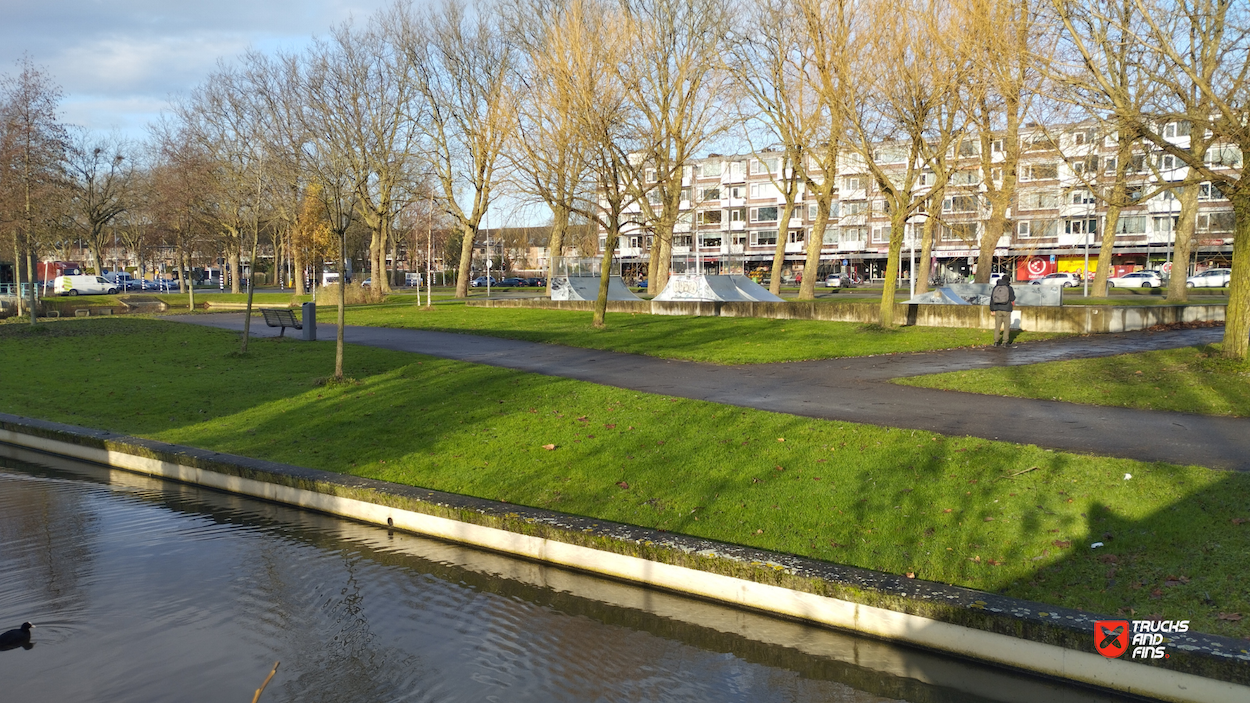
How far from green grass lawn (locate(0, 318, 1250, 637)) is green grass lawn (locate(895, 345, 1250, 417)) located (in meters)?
3.90

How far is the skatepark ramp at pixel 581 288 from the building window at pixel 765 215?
180ft

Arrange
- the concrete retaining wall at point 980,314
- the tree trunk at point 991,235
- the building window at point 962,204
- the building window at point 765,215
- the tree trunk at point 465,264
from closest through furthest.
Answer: the concrete retaining wall at point 980,314
the tree trunk at point 991,235
the building window at point 962,204
the tree trunk at point 465,264
the building window at point 765,215

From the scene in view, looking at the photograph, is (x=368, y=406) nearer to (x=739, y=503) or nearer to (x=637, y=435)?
(x=637, y=435)

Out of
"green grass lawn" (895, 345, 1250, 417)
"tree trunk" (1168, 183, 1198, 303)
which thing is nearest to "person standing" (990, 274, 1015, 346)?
"green grass lawn" (895, 345, 1250, 417)

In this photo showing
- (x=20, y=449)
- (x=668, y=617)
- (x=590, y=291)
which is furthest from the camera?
(x=590, y=291)

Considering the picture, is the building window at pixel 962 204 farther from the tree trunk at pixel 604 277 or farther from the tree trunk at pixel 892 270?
the tree trunk at pixel 604 277

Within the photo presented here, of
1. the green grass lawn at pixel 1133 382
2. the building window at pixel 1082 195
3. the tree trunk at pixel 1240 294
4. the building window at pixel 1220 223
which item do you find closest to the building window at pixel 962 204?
the building window at pixel 1082 195

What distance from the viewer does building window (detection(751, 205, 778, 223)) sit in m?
95.7

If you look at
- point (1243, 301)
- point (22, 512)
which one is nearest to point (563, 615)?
point (22, 512)

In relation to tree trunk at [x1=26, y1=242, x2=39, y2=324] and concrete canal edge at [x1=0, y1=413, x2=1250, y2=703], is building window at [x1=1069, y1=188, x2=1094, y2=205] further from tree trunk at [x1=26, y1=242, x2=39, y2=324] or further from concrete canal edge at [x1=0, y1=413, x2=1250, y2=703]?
tree trunk at [x1=26, y1=242, x2=39, y2=324]

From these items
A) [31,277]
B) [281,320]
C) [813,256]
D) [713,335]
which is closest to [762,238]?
[813,256]

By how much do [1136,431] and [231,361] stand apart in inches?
675

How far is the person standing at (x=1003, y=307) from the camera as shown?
19938 mm

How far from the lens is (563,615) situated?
750cm
